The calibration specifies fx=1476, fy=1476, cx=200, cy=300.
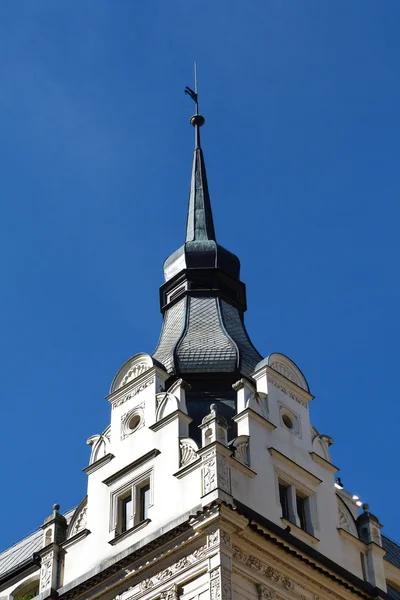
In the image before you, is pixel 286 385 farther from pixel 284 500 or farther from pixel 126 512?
pixel 126 512

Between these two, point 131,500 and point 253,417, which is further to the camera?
point 253,417

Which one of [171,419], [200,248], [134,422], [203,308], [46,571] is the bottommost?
[46,571]

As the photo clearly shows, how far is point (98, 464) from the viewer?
49219 millimetres

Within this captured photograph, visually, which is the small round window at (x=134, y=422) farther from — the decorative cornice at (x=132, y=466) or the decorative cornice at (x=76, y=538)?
the decorative cornice at (x=76, y=538)

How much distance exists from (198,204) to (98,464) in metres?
15.6

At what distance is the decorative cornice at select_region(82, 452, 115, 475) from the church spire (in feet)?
41.6

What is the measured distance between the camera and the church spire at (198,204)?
195 feet

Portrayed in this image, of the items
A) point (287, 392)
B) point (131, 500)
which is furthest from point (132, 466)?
point (287, 392)

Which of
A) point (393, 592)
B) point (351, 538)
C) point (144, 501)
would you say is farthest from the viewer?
point (393, 592)

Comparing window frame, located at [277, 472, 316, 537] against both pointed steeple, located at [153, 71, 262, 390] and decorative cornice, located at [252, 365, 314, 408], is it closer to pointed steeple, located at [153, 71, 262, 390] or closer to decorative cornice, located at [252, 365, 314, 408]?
decorative cornice, located at [252, 365, 314, 408]

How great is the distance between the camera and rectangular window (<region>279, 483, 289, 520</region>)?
46875 mm

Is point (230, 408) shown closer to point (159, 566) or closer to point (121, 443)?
point (121, 443)

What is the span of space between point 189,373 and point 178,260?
25.3ft

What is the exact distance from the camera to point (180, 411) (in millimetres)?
47438
